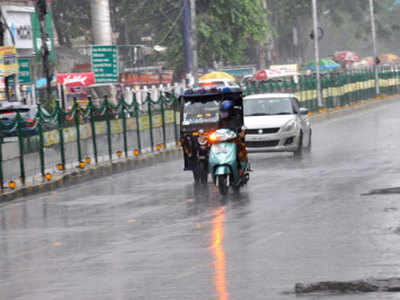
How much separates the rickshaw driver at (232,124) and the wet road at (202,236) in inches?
21.7

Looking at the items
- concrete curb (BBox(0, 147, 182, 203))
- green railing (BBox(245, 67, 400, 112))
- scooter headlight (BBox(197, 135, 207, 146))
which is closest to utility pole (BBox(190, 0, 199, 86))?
green railing (BBox(245, 67, 400, 112))

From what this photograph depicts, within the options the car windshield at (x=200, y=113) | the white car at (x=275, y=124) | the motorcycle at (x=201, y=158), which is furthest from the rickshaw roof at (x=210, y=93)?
the white car at (x=275, y=124)

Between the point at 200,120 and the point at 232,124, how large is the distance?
6.59ft

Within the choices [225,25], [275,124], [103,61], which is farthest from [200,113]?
[225,25]

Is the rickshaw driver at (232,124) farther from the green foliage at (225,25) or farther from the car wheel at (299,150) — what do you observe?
the green foliage at (225,25)

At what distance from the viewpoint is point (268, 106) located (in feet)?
88.3

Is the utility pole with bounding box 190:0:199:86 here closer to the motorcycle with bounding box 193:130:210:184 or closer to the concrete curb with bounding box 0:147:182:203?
the concrete curb with bounding box 0:147:182:203

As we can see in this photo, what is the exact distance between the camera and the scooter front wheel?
1722cm

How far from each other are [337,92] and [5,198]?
35.8 m

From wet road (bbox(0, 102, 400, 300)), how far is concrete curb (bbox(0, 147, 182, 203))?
71 cm

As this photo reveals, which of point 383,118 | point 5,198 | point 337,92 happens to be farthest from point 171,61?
point 5,198

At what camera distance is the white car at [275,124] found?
25.1 meters

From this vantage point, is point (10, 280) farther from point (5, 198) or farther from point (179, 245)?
point (5, 198)

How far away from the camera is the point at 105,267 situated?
10570 millimetres
